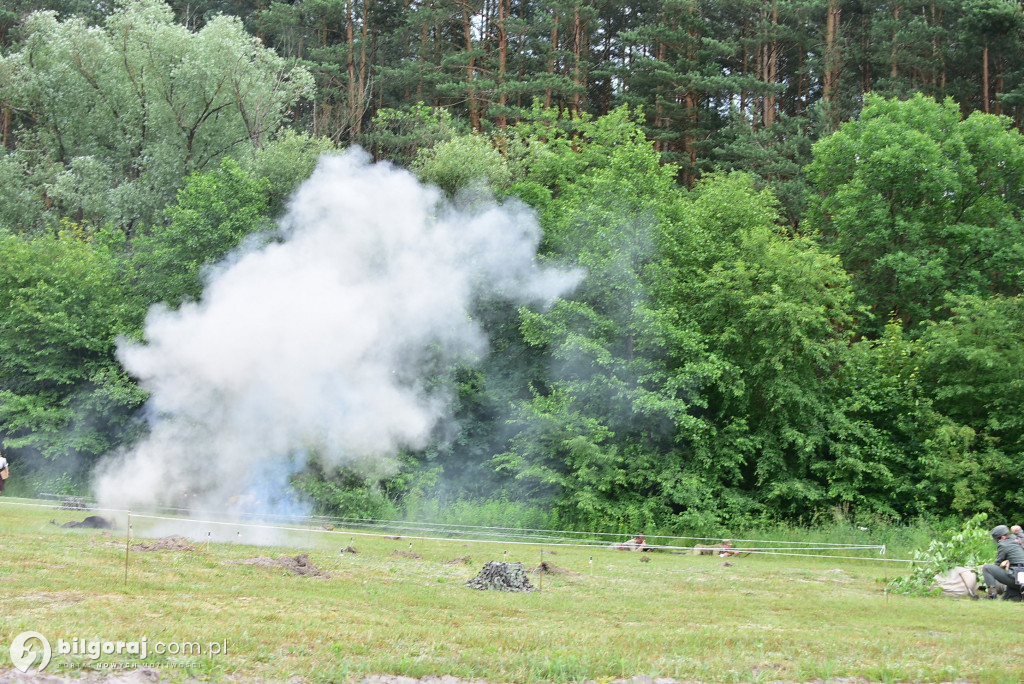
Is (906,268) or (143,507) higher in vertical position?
(906,268)

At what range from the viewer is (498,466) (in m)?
25.4

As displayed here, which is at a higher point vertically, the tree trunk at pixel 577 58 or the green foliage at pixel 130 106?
the tree trunk at pixel 577 58

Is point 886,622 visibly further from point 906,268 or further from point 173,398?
point 906,268

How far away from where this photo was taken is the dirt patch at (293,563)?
13.4 m

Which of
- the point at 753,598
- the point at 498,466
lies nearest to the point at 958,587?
the point at 753,598

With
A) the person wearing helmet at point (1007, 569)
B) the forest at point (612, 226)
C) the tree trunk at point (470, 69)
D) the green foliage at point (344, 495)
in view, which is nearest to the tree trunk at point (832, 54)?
the forest at point (612, 226)

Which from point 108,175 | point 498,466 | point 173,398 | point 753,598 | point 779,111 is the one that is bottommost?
point 753,598

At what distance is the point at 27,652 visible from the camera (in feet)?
25.5

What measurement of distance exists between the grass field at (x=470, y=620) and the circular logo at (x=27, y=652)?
102mm

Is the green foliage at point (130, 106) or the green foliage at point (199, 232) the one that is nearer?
the green foliage at point (199, 232)

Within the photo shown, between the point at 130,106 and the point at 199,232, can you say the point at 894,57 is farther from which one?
the point at 130,106

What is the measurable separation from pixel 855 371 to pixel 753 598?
1300 cm

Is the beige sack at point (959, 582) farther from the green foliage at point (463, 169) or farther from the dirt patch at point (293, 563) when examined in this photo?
the green foliage at point (463, 169)

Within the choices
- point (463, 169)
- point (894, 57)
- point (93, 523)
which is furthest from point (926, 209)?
point (93, 523)
